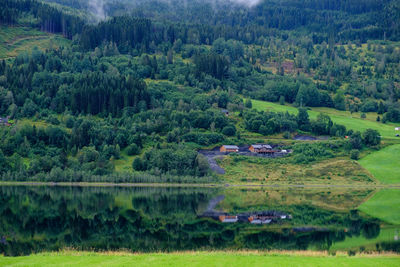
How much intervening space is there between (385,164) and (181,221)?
287 feet

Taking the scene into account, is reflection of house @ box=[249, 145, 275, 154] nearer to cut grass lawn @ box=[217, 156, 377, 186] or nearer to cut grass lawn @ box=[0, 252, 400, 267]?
cut grass lawn @ box=[217, 156, 377, 186]

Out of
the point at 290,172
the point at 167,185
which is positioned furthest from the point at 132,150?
the point at 290,172

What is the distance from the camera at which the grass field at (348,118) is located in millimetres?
166875

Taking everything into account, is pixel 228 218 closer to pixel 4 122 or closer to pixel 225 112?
pixel 4 122

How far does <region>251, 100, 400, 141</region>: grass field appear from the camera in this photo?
166875 mm

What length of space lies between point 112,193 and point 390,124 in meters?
125

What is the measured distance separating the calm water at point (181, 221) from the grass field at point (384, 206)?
212 centimetres

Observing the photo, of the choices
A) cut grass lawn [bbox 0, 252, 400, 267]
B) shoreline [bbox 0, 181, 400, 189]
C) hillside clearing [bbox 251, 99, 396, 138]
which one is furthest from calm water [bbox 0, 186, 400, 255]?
hillside clearing [bbox 251, 99, 396, 138]

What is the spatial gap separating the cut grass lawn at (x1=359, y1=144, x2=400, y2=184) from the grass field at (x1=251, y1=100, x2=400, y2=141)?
16963 mm

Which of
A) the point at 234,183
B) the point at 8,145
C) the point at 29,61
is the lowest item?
the point at 234,183

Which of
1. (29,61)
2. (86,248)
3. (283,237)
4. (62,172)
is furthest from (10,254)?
A: (29,61)

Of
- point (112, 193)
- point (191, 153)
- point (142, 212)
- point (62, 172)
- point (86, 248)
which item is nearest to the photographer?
point (86, 248)

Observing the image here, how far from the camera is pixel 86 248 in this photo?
46.9 meters

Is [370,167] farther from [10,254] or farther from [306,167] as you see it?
[10,254]
